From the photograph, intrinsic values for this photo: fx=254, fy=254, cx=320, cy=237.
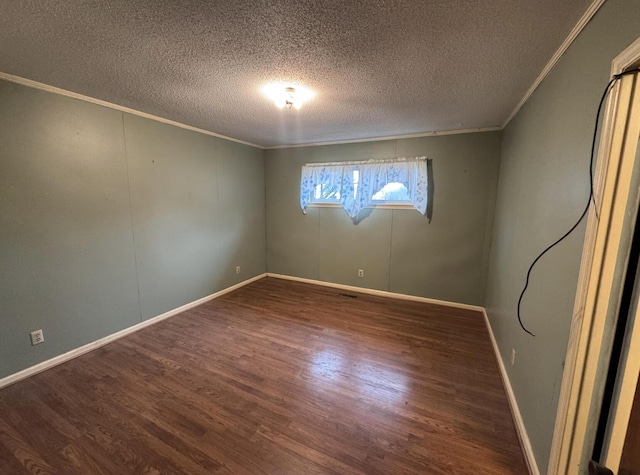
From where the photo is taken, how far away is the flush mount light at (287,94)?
2.05 m

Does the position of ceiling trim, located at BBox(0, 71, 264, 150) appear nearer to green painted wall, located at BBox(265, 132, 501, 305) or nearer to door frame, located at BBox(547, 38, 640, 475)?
green painted wall, located at BBox(265, 132, 501, 305)

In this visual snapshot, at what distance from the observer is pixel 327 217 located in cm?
421

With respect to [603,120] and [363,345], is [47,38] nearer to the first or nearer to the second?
[603,120]

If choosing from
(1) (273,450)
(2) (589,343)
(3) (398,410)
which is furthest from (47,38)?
(3) (398,410)

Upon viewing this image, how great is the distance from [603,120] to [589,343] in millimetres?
834

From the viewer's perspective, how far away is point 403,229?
369cm

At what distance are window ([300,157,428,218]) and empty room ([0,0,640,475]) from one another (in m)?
0.04

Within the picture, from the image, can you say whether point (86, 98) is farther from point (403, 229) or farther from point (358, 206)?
point (403, 229)

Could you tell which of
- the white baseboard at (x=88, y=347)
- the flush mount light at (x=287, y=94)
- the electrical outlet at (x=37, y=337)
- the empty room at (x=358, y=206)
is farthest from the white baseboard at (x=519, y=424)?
the electrical outlet at (x=37, y=337)

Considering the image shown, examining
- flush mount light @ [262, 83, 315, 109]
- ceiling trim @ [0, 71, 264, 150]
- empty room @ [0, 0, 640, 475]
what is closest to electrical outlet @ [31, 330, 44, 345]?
empty room @ [0, 0, 640, 475]

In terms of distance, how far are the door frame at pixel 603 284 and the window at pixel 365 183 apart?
101 inches

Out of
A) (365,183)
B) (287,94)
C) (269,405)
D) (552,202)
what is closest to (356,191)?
(365,183)

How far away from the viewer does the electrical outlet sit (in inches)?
83.4

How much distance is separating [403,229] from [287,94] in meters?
2.41
